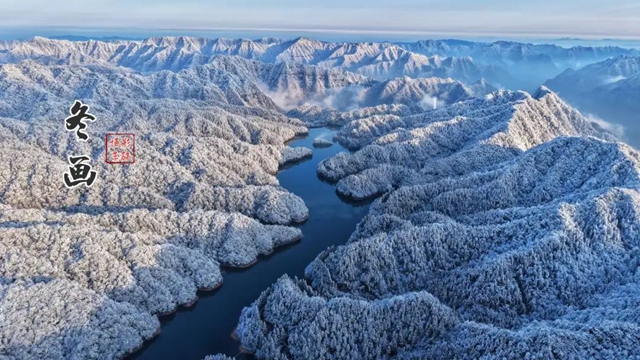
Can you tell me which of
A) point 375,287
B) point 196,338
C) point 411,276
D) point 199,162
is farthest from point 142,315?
point 199,162

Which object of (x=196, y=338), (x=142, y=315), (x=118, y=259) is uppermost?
(x=118, y=259)

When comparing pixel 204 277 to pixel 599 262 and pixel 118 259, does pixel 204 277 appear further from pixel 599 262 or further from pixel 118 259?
pixel 599 262

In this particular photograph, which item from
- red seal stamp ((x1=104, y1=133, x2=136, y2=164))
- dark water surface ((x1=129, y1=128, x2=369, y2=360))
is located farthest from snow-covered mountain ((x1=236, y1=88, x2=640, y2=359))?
red seal stamp ((x1=104, y1=133, x2=136, y2=164))

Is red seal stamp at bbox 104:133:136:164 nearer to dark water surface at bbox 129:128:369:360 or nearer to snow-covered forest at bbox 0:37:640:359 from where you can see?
snow-covered forest at bbox 0:37:640:359

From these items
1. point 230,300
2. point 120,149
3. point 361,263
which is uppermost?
point 120,149

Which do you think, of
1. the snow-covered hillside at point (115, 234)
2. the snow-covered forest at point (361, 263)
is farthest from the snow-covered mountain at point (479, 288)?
the snow-covered hillside at point (115, 234)

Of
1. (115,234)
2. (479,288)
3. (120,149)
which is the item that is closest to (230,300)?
(115,234)

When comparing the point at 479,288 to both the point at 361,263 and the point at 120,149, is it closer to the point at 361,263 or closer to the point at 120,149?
the point at 361,263

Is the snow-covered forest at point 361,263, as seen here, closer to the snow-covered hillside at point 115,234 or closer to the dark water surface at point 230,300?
the snow-covered hillside at point 115,234

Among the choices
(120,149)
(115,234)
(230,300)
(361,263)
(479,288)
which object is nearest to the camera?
(479,288)
